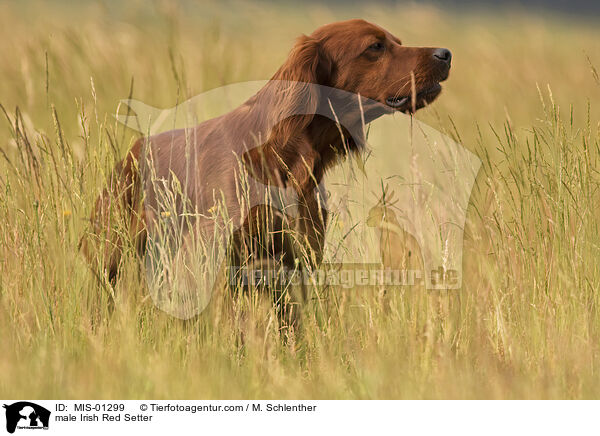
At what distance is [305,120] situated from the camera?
266 cm

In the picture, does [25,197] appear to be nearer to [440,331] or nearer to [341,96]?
[341,96]

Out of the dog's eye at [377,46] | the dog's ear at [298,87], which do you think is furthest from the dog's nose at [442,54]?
the dog's ear at [298,87]

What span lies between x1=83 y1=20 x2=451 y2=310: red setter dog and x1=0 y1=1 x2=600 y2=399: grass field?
214 mm

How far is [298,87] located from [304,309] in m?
0.94

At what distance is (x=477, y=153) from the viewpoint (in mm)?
2533

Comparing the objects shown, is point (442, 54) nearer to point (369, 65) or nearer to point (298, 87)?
point (369, 65)

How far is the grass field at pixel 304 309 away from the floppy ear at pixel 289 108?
0.21 meters

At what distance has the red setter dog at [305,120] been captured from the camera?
2.60m

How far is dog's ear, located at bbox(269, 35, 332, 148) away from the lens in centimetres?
265

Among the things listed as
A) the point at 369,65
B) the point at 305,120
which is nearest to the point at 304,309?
the point at 305,120

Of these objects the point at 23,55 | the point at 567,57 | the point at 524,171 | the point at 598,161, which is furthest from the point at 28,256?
the point at 567,57
